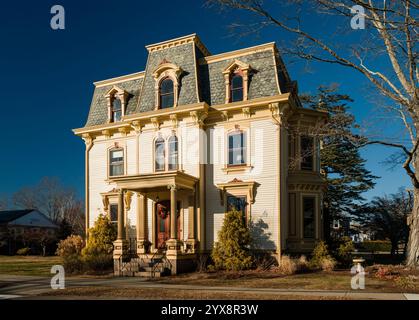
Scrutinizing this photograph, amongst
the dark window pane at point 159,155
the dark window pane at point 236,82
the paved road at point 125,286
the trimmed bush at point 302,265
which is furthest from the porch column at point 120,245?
the trimmed bush at point 302,265

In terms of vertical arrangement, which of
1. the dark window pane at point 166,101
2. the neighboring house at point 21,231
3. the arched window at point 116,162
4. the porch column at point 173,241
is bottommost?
the neighboring house at point 21,231

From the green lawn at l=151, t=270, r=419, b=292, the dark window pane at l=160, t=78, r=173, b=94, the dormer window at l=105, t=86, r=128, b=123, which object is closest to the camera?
the green lawn at l=151, t=270, r=419, b=292

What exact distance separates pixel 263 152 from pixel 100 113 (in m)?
11.0

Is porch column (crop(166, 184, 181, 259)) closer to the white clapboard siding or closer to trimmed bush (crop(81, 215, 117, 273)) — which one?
the white clapboard siding

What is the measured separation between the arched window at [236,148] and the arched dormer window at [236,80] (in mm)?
1816

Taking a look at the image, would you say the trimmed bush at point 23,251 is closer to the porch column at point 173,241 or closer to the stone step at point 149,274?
the stone step at point 149,274

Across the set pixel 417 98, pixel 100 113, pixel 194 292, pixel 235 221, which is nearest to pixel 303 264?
pixel 235 221

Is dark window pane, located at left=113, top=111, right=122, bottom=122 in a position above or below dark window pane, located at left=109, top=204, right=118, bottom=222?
above

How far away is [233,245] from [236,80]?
837cm

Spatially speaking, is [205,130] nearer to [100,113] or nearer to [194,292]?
[100,113]

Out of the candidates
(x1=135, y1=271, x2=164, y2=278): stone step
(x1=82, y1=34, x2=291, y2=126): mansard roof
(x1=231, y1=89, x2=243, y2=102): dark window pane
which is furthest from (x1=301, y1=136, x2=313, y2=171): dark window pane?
(x1=135, y1=271, x2=164, y2=278): stone step

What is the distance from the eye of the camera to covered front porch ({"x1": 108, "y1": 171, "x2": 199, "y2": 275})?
18062 mm

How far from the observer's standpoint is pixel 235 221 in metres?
18.1

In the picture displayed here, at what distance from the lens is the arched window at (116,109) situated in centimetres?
2371
